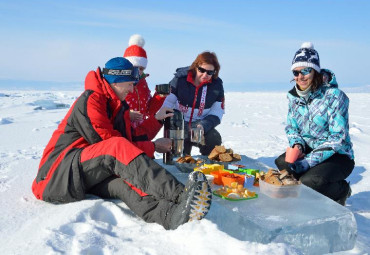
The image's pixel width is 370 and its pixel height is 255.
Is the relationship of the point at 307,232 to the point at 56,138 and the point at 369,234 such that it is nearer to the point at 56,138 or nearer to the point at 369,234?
the point at 369,234

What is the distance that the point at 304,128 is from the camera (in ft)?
11.0

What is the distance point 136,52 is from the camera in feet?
14.4

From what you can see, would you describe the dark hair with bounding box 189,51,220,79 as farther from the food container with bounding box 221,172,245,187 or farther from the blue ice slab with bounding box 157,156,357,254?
the blue ice slab with bounding box 157,156,357,254

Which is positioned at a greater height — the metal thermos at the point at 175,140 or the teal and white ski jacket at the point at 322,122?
the teal and white ski jacket at the point at 322,122

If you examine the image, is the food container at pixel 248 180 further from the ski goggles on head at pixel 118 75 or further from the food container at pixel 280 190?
the ski goggles on head at pixel 118 75

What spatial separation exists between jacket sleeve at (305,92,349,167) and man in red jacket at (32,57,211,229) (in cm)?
139

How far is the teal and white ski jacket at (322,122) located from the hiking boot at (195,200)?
1.51m

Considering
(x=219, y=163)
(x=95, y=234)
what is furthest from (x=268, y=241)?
(x=219, y=163)

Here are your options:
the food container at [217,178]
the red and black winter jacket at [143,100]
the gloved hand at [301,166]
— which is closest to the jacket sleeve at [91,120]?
the food container at [217,178]

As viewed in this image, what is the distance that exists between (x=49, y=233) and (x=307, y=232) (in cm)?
146

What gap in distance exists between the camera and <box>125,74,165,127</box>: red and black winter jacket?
406 cm

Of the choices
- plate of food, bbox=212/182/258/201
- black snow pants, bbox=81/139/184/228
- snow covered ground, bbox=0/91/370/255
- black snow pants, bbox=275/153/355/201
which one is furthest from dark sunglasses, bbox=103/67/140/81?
black snow pants, bbox=275/153/355/201

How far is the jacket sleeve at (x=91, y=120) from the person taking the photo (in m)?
2.54

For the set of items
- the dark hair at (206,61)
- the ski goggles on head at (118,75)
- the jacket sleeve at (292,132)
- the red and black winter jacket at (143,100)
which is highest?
the dark hair at (206,61)
